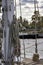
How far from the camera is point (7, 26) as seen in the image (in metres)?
0.63

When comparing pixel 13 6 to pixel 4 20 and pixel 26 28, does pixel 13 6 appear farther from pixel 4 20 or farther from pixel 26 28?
pixel 26 28

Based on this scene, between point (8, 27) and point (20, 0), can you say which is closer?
point (8, 27)

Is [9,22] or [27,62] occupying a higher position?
[9,22]

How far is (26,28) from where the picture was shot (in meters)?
0.81

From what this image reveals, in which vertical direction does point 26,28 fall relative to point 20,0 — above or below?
below

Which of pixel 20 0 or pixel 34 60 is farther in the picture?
pixel 20 0

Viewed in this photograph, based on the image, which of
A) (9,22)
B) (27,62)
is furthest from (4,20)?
(27,62)

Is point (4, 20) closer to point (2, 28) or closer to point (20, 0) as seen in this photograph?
point (2, 28)

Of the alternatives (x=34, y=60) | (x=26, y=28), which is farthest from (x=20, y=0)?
(x=34, y=60)

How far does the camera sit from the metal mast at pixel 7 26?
62 centimetres

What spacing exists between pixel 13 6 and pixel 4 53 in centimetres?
13

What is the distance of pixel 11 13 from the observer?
2.04ft

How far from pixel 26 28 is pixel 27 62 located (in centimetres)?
17

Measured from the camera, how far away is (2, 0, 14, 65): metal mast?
62cm
